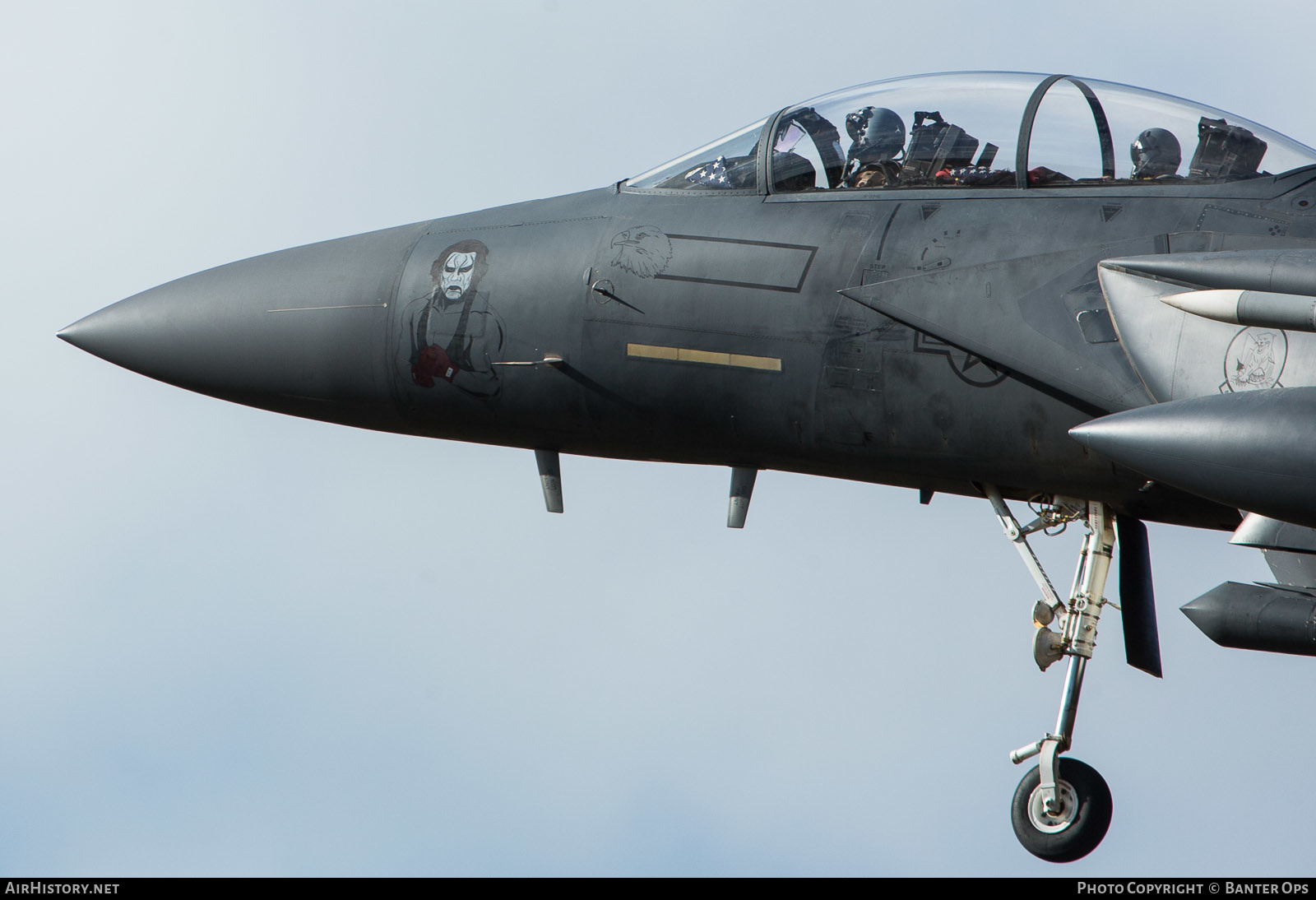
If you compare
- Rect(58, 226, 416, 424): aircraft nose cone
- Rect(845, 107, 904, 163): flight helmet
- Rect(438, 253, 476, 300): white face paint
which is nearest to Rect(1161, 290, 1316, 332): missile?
Rect(845, 107, 904, 163): flight helmet

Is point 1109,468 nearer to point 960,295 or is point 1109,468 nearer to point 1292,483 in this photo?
point 960,295

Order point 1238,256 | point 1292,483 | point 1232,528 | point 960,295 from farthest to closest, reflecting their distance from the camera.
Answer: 1. point 1232,528
2. point 960,295
3. point 1238,256
4. point 1292,483

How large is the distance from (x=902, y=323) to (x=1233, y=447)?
2.59m

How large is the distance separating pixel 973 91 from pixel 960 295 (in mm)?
1685

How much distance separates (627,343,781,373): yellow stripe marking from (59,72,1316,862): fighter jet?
0.01 metres

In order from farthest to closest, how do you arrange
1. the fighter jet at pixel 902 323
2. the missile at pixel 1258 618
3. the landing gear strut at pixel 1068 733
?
the missile at pixel 1258 618, the landing gear strut at pixel 1068 733, the fighter jet at pixel 902 323

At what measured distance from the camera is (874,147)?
10148 millimetres

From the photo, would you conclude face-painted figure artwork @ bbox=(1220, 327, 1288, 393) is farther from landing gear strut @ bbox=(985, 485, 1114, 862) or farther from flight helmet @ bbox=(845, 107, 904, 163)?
flight helmet @ bbox=(845, 107, 904, 163)

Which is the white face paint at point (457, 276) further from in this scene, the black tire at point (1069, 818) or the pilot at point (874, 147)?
the black tire at point (1069, 818)

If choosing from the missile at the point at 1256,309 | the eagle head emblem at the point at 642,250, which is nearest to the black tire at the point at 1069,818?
the missile at the point at 1256,309

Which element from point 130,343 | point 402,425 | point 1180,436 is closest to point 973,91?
point 1180,436

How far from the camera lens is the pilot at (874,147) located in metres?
9.99

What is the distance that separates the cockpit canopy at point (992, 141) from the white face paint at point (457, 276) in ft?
4.79

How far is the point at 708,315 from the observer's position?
977 centimetres
